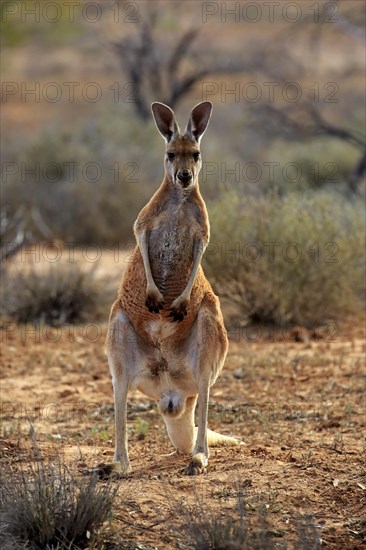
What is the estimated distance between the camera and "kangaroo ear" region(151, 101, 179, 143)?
6.95 m

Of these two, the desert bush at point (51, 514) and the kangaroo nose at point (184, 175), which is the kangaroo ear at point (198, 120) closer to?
the kangaroo nose at point (184, 175)

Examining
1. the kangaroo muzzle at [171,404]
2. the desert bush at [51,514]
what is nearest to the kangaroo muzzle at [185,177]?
the kangaroo muzzle at [171,404]

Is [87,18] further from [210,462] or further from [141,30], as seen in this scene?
[210,462]

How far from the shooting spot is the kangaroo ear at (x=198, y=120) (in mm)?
6945

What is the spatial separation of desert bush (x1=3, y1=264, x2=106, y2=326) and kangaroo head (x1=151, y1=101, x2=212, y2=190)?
6143 millimetres

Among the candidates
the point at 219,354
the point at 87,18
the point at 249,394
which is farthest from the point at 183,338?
the point at 87,18

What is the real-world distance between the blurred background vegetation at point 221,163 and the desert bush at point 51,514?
7.18m

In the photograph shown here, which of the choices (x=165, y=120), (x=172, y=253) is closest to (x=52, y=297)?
(x=165, y=120)

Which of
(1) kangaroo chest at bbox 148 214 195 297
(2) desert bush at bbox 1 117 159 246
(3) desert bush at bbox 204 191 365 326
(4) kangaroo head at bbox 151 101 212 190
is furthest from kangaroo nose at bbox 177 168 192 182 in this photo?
(2) desert bush at bbox 1 117 159 246

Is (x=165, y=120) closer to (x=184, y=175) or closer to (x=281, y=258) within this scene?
(x=184, y=175)

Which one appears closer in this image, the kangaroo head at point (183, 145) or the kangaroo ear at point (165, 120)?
the kangaroo head at point (183, 145)

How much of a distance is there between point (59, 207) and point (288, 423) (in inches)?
459

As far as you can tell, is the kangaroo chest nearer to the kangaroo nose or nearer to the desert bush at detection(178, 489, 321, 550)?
the kangaroo nose

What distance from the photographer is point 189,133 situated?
6.95 meters
